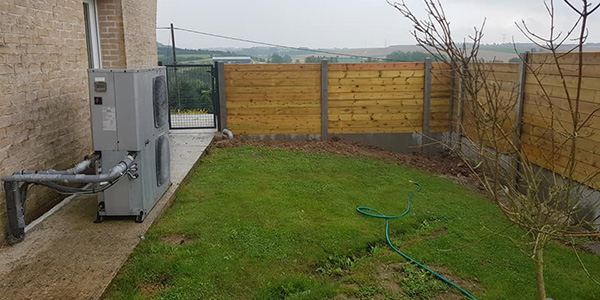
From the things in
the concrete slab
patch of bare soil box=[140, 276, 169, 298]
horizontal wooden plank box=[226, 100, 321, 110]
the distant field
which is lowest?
patch of bare soil box=[140, 276, 169, 298]

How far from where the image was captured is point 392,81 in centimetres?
1016

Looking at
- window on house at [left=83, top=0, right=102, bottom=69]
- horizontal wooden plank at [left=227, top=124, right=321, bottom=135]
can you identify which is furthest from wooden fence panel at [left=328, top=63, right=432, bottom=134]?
window on house at [left=83, top=0, right=102, bottom=69]

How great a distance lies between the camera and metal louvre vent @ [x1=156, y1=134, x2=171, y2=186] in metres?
5.41

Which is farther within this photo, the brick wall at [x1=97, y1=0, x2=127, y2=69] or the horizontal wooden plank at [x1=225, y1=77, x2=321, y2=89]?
the horizontal wooden plank at [x1=225, y1=77, x2=321, y2=89]

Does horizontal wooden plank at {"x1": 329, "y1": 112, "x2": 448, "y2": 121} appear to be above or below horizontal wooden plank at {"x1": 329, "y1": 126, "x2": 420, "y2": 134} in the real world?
above

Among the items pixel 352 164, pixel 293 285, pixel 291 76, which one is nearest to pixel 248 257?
pixel 293 285

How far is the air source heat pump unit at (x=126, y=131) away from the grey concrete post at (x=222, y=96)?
478 centimetres

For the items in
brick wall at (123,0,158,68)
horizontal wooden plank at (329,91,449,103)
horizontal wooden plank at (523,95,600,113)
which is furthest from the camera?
horizontal wooden plank at (329,91,449,103)

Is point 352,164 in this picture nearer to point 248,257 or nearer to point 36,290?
point 248,257

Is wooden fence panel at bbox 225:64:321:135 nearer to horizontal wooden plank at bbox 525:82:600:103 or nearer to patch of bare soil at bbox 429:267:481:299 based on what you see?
horizontal wooden plank at bbox 525:82:600:103

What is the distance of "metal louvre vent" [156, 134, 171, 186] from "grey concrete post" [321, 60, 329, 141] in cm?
498

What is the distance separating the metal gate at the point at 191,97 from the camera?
35.2 feet

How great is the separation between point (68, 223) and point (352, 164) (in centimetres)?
507

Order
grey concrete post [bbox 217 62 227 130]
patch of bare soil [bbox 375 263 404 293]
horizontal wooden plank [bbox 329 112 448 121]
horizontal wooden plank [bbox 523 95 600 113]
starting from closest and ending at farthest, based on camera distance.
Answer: patch of bare soil [bbox 375 263 404 293], horizontal wooden plank [bbox 523 95 600 113], grey concrete post [bbox 217 62 227 130], horizontal wooden plank [bbox 329 112 448 121]
